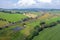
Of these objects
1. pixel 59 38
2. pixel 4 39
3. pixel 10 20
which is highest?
pixel 59 38

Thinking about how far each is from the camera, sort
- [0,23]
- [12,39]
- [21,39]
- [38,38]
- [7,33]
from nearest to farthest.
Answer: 1. [38,38]
2. [21,39]
3. [12,39]
4. [7,33]
5. [0,23]

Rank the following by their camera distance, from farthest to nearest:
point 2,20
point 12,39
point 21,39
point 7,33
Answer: point 2,20 → point 7,33 → point 12,39 → point 21,39

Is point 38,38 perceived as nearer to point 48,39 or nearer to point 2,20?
point 48,39

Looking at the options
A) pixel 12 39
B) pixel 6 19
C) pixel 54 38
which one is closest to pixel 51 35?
pixel 54 38

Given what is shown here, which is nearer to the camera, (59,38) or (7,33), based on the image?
(59,38)

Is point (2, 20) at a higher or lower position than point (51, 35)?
lower

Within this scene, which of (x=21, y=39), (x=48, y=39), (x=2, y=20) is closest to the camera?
(x=48, y=39)

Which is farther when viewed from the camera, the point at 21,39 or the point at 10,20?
the point at 10,20

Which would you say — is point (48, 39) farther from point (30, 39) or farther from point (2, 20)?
point (2, 20)

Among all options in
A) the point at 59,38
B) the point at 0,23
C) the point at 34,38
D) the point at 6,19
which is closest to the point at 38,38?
the point at 34,38
